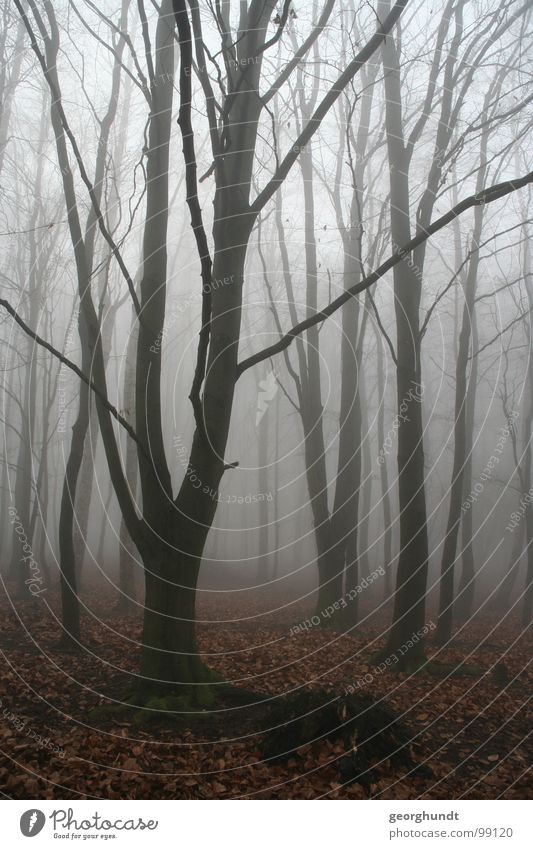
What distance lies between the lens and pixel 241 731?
16.7 feet

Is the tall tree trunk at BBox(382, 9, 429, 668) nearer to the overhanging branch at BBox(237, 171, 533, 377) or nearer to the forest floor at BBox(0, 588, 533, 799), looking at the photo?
the forest floor at BBox(0, 588, 533, 799)

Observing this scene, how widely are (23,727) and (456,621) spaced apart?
38.0ft

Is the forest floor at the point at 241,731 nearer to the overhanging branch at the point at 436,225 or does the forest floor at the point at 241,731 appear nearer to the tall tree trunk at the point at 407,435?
the tall tree trunk at the point at 407,435

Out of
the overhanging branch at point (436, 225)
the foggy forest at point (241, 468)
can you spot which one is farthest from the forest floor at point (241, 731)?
the overhanging branch at point (436, 225)

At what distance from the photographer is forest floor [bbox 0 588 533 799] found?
4254mm

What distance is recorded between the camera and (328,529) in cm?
1157

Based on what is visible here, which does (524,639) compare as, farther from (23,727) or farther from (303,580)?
(303,580)

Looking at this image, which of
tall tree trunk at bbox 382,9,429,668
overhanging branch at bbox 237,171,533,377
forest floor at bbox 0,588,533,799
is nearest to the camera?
forest floor at bbox 0,588,533,799

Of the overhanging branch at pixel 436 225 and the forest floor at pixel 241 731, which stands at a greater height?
the overhanging branch at pixel 436 225

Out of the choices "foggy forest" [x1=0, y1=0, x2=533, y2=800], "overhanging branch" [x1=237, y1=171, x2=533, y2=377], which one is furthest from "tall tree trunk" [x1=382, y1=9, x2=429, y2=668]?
"overhanging branch" [x1=237, y1=171, x2=533, y2=377]

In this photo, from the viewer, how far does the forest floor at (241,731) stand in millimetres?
4254

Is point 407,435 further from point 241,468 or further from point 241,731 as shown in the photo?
point 241,731

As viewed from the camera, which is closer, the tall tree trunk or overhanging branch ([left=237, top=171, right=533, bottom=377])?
overhanging branch ([left=237, top=171, right=533, bottom=377])
